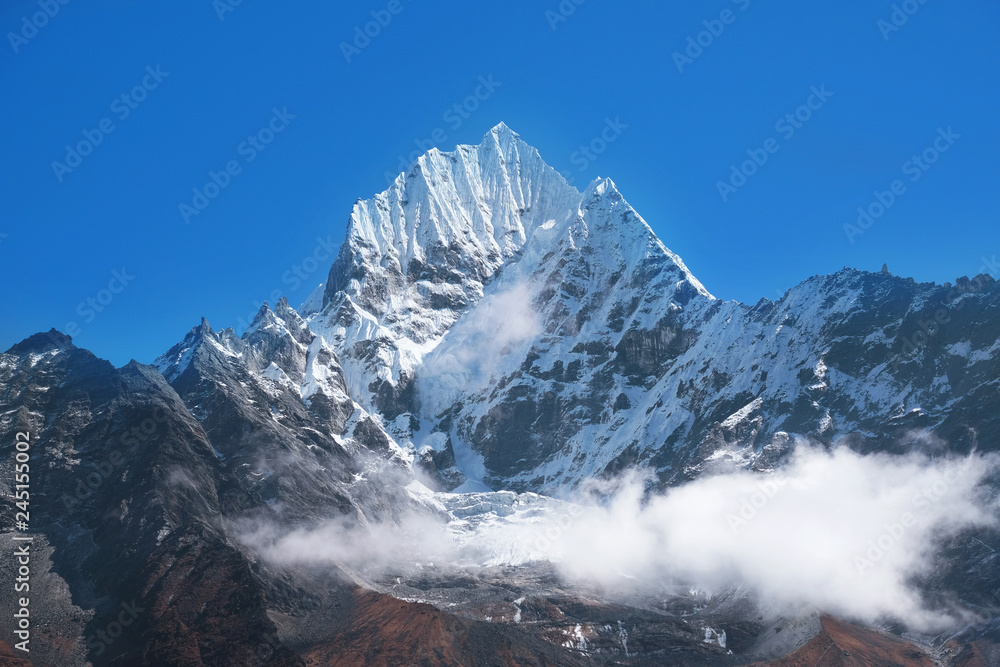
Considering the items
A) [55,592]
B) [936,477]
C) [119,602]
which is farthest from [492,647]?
[936,477]

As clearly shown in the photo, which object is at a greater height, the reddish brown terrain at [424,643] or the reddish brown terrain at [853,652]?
the reddish brown terrain at [853,652]

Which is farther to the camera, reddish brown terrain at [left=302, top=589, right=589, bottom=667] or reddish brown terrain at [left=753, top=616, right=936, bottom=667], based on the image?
reddish brown terrain at [left=302, top=589, right=589, bottom=667]

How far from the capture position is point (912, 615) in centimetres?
17538

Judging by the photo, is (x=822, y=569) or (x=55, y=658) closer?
(x=55, y=658)

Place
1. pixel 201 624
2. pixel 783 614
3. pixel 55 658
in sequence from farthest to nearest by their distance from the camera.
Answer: pixel 783 614 < pixel 201 624 < pixel 55 658

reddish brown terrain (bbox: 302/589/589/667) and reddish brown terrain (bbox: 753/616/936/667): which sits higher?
reddish brown terrain (bbox: 753/616/936/667)

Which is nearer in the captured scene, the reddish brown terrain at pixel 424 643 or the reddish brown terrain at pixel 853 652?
the reddish brown terrain at pixel 853 652

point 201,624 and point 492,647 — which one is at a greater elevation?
point 492,647

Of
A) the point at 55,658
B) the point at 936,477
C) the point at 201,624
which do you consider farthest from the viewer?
the point at 936,477

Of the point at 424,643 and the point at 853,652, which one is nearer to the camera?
the point at 853,652

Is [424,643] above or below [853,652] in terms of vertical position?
below

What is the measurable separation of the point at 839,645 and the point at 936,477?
2124 inches

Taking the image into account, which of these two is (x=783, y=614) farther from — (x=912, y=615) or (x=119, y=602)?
(x=119, y=602)

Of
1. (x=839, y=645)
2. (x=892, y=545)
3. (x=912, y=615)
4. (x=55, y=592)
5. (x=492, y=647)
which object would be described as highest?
(x=892, y=545)
